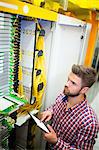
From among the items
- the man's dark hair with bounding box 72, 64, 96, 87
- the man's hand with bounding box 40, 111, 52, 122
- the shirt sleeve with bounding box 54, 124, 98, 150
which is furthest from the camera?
the man's hand with bounding box 40, 111, 52, 122

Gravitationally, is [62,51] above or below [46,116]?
above

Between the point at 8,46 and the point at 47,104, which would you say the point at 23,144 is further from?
the point at 8,46

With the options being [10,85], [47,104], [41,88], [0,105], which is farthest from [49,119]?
[0,105]

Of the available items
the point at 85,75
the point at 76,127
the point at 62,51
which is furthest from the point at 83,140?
the point at 62,51

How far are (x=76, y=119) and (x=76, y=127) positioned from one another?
6 cm

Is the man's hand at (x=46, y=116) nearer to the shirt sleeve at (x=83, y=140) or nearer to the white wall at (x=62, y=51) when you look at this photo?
the white wall at (x=62, y=51)

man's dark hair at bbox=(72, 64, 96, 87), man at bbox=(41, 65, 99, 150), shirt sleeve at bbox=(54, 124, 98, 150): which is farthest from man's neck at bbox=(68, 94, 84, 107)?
shirt sleeve at bbox=(54, 124, 98, 150)

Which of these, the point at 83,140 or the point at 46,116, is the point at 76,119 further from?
the point at 46,116

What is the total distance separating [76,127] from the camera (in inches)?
54.8

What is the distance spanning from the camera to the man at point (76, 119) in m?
1.35

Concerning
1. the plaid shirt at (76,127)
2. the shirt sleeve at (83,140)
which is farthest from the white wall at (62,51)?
the shirt sleeve at (83,140)

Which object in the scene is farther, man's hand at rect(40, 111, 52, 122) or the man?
man's hand at rect(40, 111, 52, 122)

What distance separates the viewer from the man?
1.35 meters

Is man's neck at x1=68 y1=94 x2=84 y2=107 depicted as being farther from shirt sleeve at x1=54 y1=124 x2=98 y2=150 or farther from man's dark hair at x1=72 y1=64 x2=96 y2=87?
shirt sleeve at x1=54 y1=124 x2=98 y2=150
